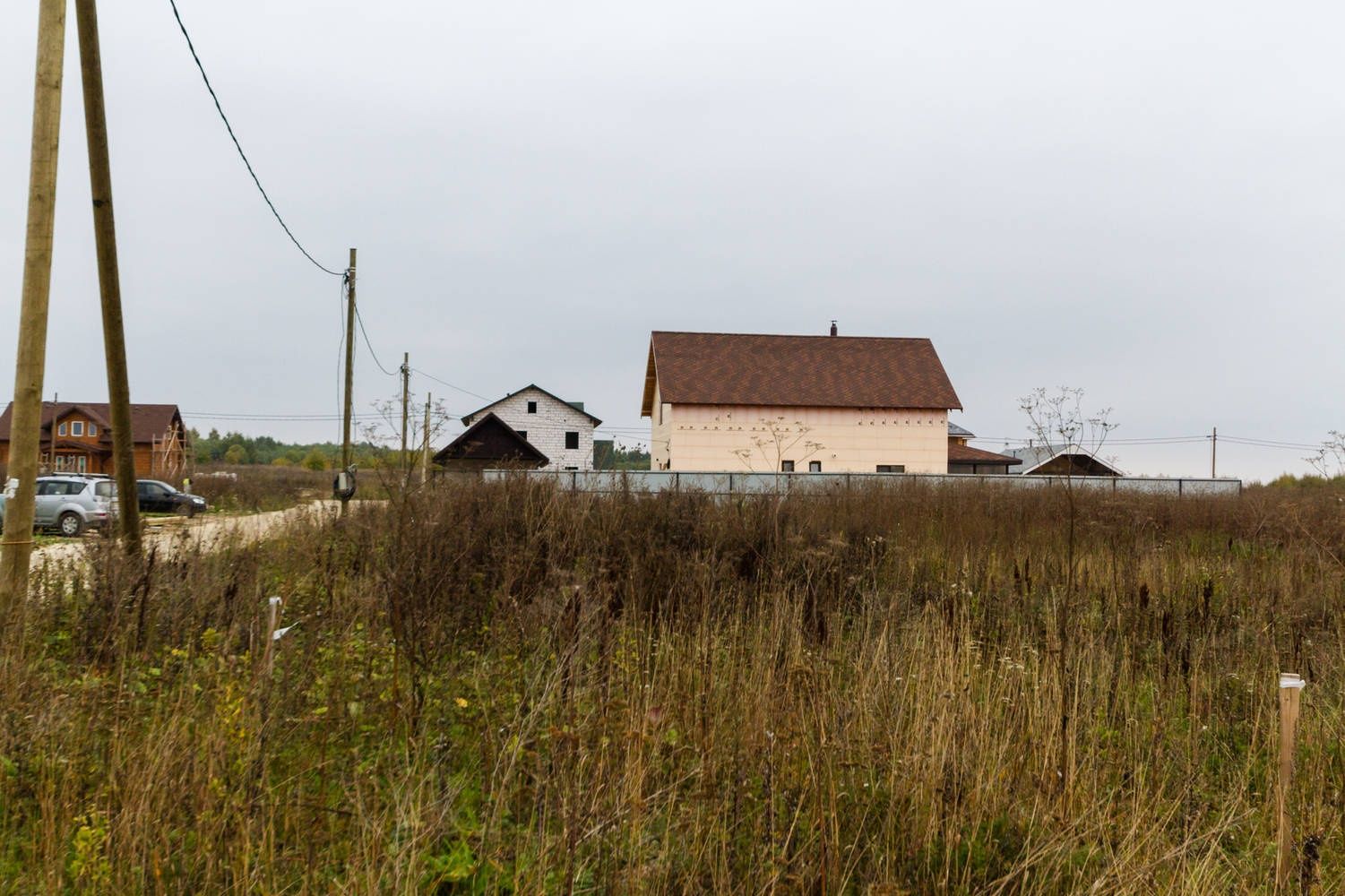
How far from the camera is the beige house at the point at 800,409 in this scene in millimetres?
31984

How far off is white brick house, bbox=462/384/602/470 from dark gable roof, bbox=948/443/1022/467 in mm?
22050

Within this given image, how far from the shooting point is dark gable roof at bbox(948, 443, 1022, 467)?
174 feet

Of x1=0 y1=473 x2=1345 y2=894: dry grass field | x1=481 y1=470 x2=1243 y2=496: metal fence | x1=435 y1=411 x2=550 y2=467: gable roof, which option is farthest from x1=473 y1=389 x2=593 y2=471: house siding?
x1=0 y1=473 x2=1345 y2=894: dry grass field

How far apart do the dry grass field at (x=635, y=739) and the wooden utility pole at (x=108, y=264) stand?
2.91ft

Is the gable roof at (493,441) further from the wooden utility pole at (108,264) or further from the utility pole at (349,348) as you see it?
the wooden utility pole at (108,264)

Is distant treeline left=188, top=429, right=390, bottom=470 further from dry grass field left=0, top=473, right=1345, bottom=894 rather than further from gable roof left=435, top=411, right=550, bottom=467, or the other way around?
dry grass field left=0, top=473, right=1345, bottom=894

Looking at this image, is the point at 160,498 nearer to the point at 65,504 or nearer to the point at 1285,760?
the point at 65,504

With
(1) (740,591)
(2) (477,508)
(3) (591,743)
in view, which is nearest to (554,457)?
(2) (477,508)

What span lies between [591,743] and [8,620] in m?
3.88

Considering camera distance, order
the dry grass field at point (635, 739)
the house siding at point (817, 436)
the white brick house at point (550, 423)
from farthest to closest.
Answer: the white brick house at point (550, 423)
the house siding at point (817, 436)
the dry grass field at point (635, 739)

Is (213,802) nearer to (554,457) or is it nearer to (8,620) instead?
(8,620)

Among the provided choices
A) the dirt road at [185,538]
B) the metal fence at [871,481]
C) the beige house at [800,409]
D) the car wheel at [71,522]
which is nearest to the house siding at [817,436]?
the beige house at [800,409]

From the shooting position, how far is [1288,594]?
7.35m

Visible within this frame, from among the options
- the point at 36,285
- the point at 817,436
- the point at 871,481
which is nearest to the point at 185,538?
the point at 36,285
